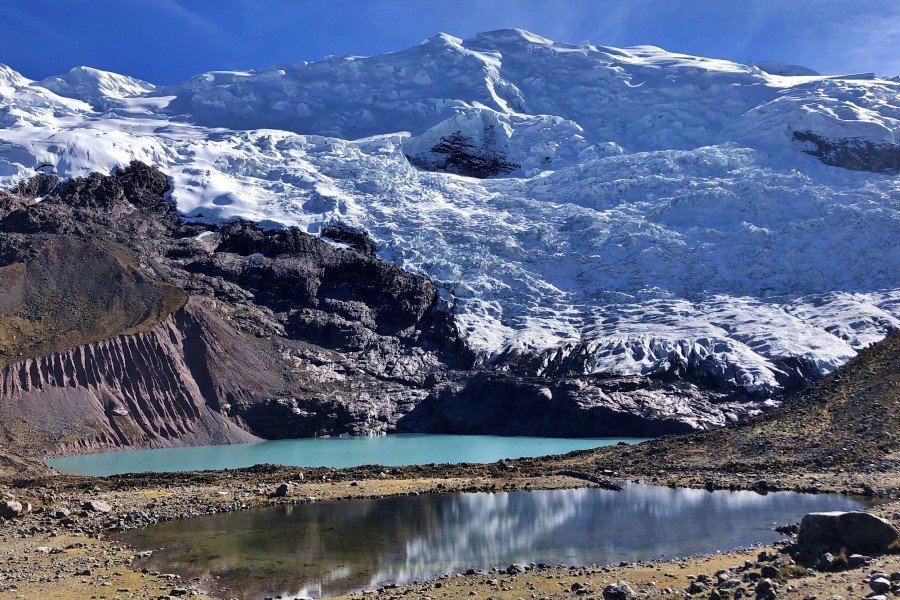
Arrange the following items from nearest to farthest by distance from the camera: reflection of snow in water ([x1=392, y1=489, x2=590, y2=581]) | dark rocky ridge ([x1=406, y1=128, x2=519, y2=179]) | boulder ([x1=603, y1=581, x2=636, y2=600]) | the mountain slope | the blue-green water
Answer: boulder ([x1=603, y1=581, x2=636, y2=600]) < reflection of snow in water ([x1=392, y1=489, x2=590, y2=581]) < the mountain slope < the blue-green water < dark rocky ridge ([x1=406, y1=128, x2=519, y2=179])

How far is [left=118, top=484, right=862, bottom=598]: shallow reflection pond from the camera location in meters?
21.5

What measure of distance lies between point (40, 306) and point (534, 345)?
5041 cm

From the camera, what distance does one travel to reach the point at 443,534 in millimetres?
26500

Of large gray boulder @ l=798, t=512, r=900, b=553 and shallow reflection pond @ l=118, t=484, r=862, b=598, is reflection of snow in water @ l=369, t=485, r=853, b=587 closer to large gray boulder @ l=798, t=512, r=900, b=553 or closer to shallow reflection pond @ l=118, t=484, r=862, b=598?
shallow reflection pond @ l=118, t=484, r=862, b=598

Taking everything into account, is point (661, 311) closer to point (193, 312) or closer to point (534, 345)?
point (534, 345)

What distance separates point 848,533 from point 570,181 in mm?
116721

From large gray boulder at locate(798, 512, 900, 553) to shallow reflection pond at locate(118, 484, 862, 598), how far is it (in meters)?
5.13

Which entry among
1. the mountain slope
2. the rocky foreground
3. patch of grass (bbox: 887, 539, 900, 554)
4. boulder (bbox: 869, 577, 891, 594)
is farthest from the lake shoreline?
boulder (bbox: 869, 577, 891, 594)

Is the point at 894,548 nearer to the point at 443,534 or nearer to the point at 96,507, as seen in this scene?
the point at 443,534

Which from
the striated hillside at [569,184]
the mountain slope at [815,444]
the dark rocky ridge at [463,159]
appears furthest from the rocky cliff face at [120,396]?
the dark rocky ridge at [463,159]

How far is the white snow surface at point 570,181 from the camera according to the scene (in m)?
97.1

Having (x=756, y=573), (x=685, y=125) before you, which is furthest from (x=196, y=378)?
(x=685, y=125)

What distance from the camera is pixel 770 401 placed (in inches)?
3157

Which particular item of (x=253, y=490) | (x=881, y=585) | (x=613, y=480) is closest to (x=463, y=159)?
(x=613, y=480)
